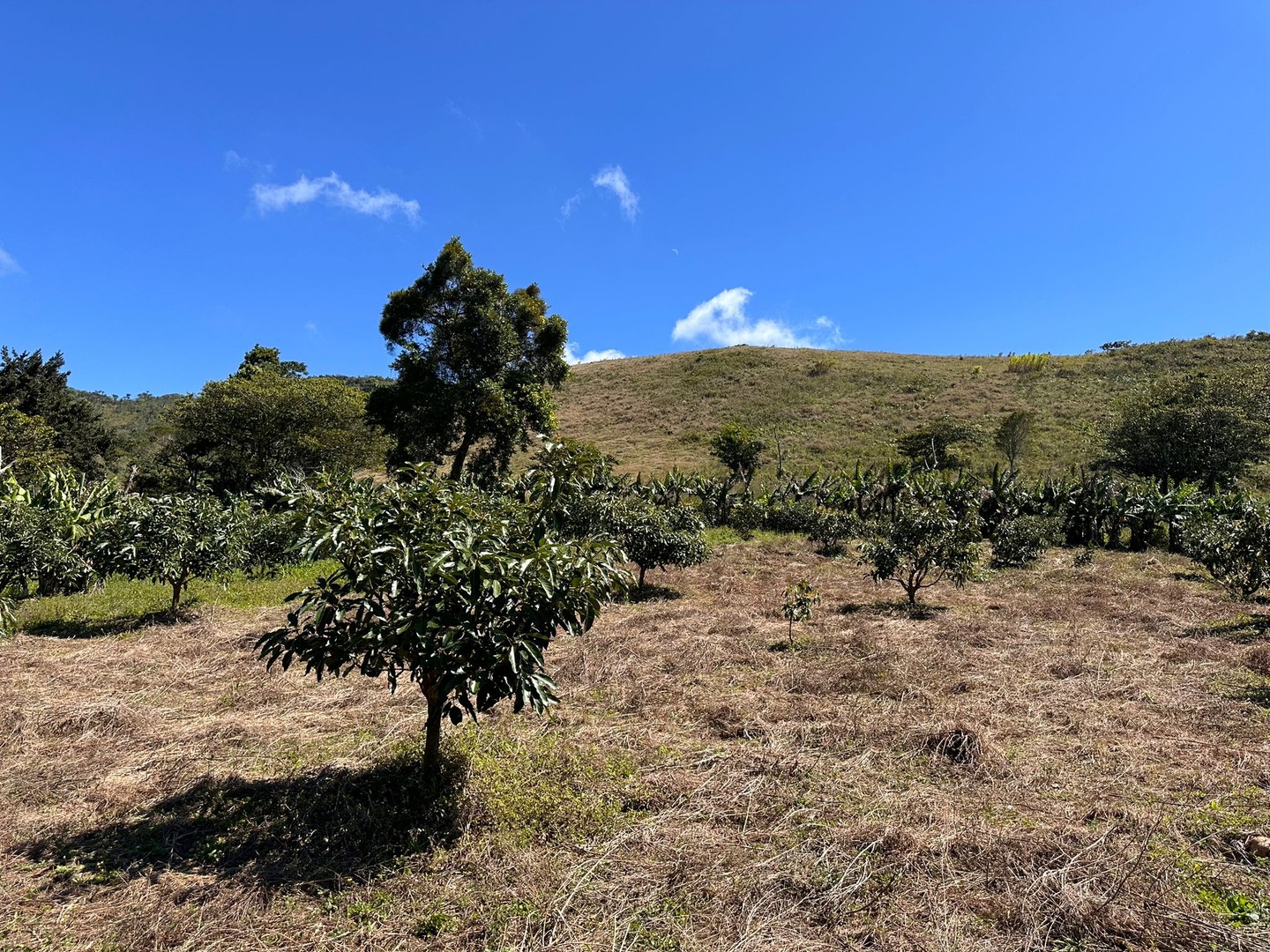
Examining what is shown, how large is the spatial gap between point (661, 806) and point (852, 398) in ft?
165

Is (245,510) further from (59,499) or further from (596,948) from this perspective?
(596,948)

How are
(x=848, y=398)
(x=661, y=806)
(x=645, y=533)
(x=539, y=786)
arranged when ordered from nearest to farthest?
(x=661, y=806) < (x=539, y=786) < (x=645, y=533) < (x=848, y=398)

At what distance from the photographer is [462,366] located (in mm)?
24078

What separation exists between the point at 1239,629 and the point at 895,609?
5.66 m

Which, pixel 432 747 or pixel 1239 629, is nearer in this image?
pixel 432 747

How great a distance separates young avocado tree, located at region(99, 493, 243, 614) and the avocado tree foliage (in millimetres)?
11496

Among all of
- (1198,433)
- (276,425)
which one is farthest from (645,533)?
(1198,433)

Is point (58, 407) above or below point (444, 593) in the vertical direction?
above

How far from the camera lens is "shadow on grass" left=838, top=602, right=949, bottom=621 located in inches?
504

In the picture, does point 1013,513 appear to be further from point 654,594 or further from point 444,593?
point 444,593

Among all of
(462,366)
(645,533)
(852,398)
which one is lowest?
(645,533)

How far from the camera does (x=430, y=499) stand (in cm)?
521

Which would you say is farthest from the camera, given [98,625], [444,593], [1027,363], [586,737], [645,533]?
[1027,363]

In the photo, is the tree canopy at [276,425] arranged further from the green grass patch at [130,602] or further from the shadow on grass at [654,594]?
the shadow on grass at [654,594]
